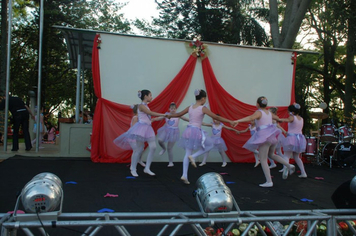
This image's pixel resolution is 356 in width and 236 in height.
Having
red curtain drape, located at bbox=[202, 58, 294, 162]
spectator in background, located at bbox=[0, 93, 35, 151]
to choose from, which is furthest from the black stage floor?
red curtain drape, located at bbox=[202, 58, 294, 162]

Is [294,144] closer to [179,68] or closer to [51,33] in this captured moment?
[179,68]

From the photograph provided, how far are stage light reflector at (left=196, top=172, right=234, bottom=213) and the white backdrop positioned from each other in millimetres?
6892

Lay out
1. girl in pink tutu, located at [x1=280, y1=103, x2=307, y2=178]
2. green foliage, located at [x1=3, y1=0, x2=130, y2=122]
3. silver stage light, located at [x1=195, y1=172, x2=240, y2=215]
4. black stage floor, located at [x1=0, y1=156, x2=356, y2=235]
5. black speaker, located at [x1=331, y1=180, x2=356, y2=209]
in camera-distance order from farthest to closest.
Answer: green foliage, located at [x1=3, y1=0, x2=130, y2=122] < girl in pink tutu, located at [x1=280, y1=103, x2=307, y2=178] < black stage floor, located at [x1=0, y1=156, x2=356, y2=235] < black speaker, located at [x1=331, y1=180, x2=356, y2=209] < silver stage light, located at [x1=195, y1=172, x2=240, y2=215]

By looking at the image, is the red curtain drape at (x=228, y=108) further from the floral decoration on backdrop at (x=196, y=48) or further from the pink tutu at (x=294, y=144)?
the pink tutu at (x=294, y=144)

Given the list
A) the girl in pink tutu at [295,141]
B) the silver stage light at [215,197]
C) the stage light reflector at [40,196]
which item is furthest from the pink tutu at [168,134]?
the stage light reflector at [40,196]

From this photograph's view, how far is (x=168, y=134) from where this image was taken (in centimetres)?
877

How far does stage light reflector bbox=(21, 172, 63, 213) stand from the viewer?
246 centimetres

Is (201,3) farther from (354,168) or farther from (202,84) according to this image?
(354,168)

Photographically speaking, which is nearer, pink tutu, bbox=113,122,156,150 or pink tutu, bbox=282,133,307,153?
pink tutu, bbox=113,122,156,150

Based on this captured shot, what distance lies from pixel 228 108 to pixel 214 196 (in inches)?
306

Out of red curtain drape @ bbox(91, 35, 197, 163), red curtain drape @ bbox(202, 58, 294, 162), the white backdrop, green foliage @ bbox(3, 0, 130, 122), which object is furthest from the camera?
green foliage @ bbox(3, 0, 130, 122)

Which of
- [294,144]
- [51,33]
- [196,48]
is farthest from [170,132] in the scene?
[51,33]

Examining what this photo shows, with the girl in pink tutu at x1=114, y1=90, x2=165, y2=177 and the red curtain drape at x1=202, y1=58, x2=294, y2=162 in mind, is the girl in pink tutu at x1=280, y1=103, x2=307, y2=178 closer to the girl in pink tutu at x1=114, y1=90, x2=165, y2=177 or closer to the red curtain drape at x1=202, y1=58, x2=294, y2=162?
the red curtain drape at x1=202, y1=58, x2=294, y2=162

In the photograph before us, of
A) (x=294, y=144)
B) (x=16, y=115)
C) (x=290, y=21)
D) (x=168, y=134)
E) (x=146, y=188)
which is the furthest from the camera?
(x=290, y=21)
